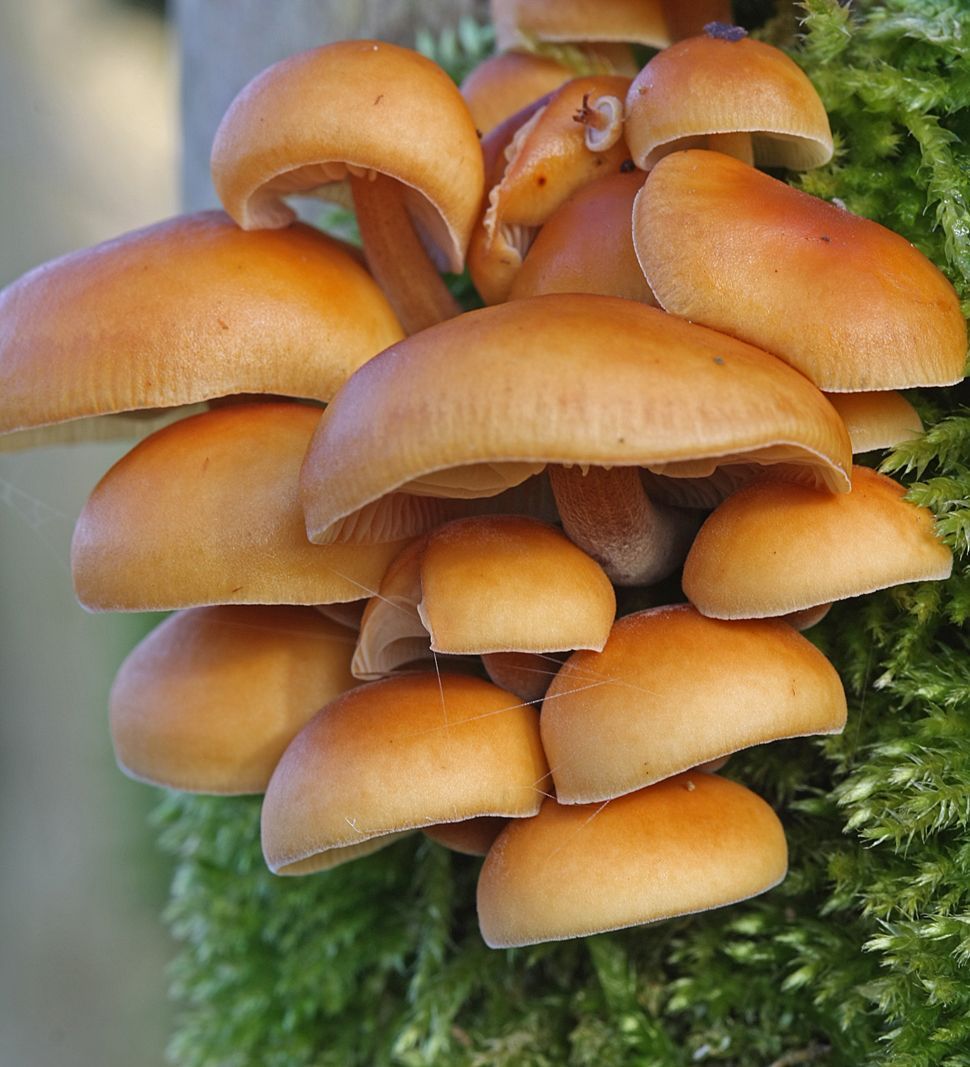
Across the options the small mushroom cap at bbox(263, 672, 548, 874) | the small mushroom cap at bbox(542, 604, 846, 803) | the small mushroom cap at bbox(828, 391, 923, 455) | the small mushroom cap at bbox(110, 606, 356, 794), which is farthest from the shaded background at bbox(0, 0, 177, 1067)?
the small mushroom cap at bbox(828, 391, 923, 455)

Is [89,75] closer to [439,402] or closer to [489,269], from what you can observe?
[489,269]

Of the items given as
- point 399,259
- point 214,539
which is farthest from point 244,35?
point 214,539

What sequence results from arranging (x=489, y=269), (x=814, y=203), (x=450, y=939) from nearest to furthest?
(x=814, y=203) → (x=489, y=269) → (x=450, y=939)

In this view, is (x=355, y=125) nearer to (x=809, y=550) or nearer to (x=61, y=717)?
(x=809, y=550)

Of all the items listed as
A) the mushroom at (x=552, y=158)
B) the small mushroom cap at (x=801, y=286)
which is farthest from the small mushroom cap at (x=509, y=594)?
the mushroom at (x=552, y=158)

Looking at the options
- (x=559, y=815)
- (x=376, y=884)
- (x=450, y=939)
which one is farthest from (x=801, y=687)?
(x=376, y=884)
